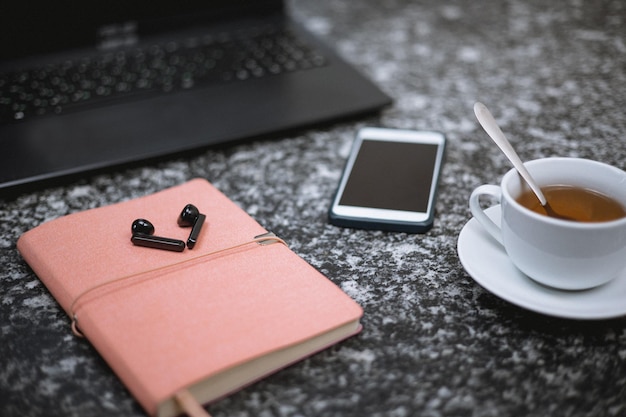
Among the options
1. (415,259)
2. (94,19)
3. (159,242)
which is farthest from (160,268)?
(94,19)

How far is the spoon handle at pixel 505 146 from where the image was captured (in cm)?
51

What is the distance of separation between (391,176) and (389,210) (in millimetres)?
55

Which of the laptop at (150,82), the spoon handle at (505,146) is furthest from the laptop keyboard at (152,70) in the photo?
the spoon handle at (505,146)

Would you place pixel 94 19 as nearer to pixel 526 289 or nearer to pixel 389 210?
pixel 389 210

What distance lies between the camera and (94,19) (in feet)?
2.90

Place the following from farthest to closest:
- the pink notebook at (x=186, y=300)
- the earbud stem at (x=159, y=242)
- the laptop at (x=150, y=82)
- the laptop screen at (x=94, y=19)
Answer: the laptop screen at (x=94, y=19), the laptop at (x=150, y=82), the earbud stem at (x=159, y=242), the pink notebook at (x=186, y=300)

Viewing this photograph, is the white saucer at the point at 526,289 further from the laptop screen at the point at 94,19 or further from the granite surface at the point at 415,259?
the laptop screen at the point at 94,19

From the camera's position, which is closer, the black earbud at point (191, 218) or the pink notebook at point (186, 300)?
the pink notebook at point (186, 300)

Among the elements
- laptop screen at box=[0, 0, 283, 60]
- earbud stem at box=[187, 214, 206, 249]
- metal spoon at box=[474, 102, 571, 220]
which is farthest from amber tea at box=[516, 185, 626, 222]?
laptop screen at box=[0, 0, 283, 60]

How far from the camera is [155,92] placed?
78 cm

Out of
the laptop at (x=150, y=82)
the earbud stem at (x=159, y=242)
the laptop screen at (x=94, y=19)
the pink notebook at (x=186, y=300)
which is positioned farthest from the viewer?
the laptop screen at (x=94, y=19)

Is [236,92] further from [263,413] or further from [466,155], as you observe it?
[263,413]

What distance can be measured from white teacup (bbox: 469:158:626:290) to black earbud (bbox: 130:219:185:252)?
25cm

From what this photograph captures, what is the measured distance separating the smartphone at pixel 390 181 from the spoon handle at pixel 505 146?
0.35 ft
